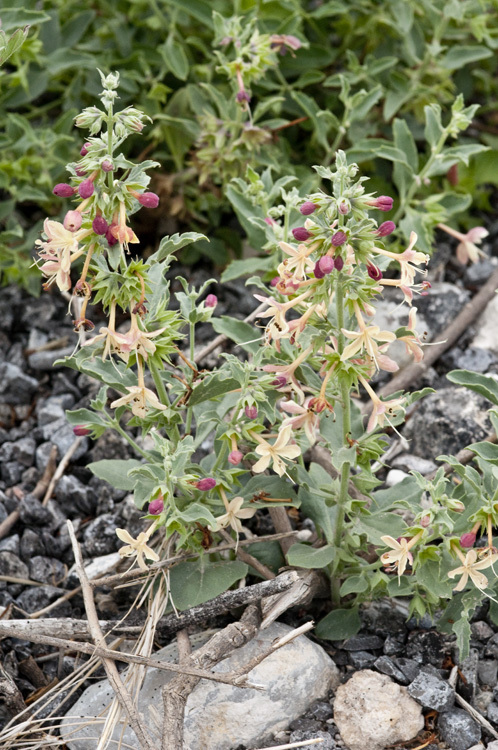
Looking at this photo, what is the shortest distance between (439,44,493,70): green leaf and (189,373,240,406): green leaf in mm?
2362

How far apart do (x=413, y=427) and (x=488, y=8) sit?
2.55 meters

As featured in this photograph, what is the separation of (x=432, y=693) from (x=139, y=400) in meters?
1.21

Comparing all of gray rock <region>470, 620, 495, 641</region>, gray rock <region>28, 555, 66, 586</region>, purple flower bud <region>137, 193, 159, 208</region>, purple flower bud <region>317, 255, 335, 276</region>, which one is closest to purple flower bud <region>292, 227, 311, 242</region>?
purple flower bud <region>317, 255, 335, 276</region>

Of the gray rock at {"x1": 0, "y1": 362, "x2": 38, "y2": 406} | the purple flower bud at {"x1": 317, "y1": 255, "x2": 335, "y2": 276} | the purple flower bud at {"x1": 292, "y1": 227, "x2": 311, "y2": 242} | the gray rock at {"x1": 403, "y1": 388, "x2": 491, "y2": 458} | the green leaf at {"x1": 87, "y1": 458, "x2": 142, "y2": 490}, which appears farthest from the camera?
the gray rock at {"x1": 0, "y1": 362, "x2": 38, "y2": 406}

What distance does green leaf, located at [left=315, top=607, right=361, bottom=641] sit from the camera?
8.75ft

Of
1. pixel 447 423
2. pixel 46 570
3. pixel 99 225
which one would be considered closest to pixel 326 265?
pixel 99 225

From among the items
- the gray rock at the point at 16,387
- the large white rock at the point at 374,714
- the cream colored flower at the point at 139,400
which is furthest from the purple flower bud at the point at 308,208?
the gray rock at the point at 16,387

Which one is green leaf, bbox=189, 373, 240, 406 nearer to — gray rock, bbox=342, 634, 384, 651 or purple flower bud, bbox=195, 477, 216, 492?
purple flower bud, bbox=195, 477, 216, 492

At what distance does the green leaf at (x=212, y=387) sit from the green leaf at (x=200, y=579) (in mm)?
505

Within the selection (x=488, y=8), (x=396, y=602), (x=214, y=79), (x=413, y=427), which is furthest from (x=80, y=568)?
(x=488, y=8)

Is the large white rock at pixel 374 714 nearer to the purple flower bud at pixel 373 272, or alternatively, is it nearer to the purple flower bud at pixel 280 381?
the purple flower bud at pixel 280 381

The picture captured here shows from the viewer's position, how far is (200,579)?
103 inches

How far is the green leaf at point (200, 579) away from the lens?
2541 millimetres

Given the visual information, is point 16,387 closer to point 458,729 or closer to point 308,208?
point 308,208
